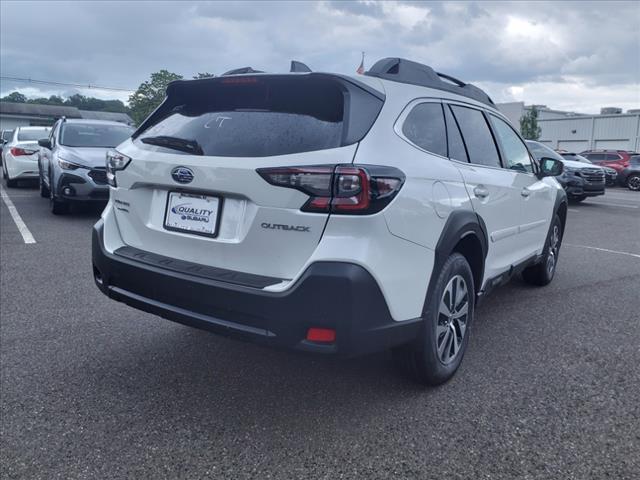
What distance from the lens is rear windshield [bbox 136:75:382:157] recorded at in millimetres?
2639

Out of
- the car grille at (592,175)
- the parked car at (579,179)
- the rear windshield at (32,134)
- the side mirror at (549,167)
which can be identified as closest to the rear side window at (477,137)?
the side mirror at (549,167)

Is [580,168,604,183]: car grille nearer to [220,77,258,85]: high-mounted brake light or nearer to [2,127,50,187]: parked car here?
[2,127,50,187]: parked car

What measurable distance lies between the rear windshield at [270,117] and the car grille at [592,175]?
14.1 meters

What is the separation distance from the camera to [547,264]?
5.64 m

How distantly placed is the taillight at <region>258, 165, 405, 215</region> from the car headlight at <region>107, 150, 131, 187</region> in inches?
44.5

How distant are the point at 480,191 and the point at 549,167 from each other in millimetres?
1700

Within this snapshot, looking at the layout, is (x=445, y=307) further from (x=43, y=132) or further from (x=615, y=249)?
(x=43, y=132)

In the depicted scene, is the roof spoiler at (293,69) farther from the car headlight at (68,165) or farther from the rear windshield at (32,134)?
the rear windshield at (32,134)

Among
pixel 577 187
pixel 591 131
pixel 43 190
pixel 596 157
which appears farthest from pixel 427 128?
pixel 591 131

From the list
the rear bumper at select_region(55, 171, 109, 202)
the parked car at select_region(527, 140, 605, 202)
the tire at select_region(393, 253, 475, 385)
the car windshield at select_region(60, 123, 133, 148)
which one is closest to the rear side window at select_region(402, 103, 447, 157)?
the tire at select_region(393, 253, 475, 385)

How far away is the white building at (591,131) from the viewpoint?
45.8m

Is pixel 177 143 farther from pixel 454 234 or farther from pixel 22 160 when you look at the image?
pixel 22 160

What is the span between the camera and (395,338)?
8.87ft

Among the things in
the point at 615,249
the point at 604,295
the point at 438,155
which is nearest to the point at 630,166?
the point at 615,249
